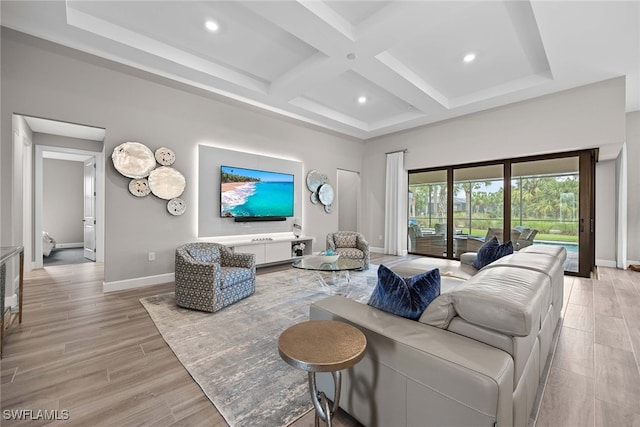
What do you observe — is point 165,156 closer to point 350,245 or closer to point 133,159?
point 133,159

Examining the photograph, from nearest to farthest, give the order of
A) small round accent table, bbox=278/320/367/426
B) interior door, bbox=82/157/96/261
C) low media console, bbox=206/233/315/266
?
small round accent table, bbox=278/320/367/426 < low media console, bbox=206/233/315/266 < interior door, bbox=82/157/96/261

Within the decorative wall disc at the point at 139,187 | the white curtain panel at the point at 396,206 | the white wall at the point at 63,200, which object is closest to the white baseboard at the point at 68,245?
the white wall at the point at 63,200

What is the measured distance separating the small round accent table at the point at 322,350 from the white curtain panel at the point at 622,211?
595 centimetres

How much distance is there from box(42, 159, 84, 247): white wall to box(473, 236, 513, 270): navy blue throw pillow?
10044mm

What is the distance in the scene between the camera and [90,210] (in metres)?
6.07

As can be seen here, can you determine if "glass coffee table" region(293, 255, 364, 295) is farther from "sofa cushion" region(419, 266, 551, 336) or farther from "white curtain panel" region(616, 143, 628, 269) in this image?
"white curtain panel" region(616, 143, 628, 269)

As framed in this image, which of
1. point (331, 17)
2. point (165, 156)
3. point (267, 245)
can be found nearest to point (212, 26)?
point (331, 17)

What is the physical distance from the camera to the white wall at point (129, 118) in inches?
120

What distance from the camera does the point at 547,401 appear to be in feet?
5.34

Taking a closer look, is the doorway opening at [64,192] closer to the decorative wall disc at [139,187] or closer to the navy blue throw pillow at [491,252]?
the decorative wall disc at [139,187]

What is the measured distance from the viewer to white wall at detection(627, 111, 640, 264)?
16.3 ft

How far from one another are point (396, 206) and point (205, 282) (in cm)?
504

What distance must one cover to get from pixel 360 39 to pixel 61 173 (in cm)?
903

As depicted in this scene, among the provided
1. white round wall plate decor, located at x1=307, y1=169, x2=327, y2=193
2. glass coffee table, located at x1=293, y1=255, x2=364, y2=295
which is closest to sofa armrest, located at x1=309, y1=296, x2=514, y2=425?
glass coffee table, located at x1=293, y1=255, x2=364, y2=295
